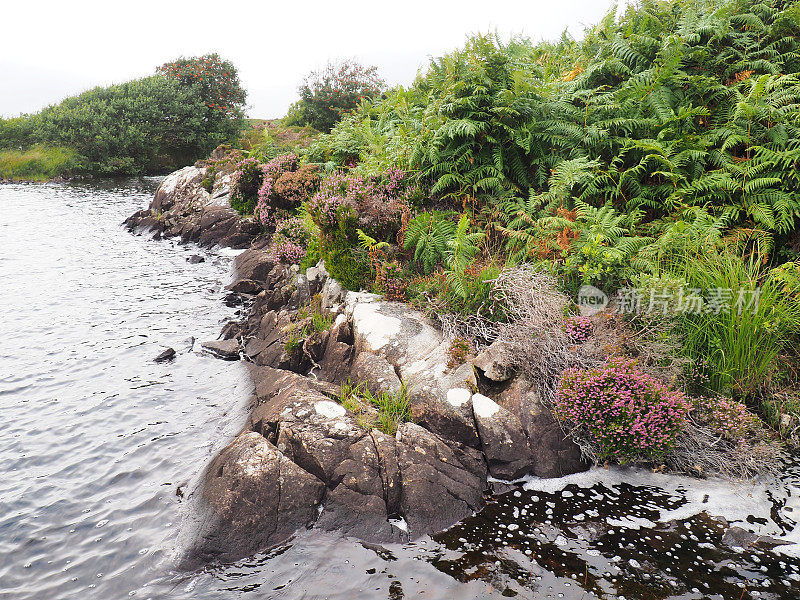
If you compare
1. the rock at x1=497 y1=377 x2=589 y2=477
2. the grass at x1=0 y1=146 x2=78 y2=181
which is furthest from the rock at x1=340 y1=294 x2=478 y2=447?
the grass at x1=0 y1=146 x2=78 y2=181

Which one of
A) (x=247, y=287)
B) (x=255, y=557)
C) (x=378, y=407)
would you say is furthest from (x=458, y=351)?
(x=247, y=287)

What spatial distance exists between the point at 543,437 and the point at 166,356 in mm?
7667

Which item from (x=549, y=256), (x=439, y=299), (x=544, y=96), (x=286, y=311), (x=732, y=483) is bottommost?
(x=732, y=483)

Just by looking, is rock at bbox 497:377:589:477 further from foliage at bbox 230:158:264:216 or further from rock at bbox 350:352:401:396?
foliage at bbox 230:158:264:216

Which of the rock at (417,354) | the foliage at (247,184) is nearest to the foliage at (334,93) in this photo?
the foliage at (247,184)

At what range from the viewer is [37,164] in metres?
37.1

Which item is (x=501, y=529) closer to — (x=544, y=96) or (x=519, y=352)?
(x=519, y=352)

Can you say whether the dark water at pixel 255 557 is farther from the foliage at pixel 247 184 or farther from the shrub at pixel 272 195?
the foliage at pixel 247 184

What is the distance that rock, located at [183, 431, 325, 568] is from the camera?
16.9 feet

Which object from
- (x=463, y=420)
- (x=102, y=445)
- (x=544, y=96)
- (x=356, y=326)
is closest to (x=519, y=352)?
(x=463, y=420)

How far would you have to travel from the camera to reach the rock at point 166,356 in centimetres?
987

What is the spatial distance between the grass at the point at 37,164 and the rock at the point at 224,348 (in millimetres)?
33732

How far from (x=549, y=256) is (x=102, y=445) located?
767cm

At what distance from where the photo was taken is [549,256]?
8055 mm
